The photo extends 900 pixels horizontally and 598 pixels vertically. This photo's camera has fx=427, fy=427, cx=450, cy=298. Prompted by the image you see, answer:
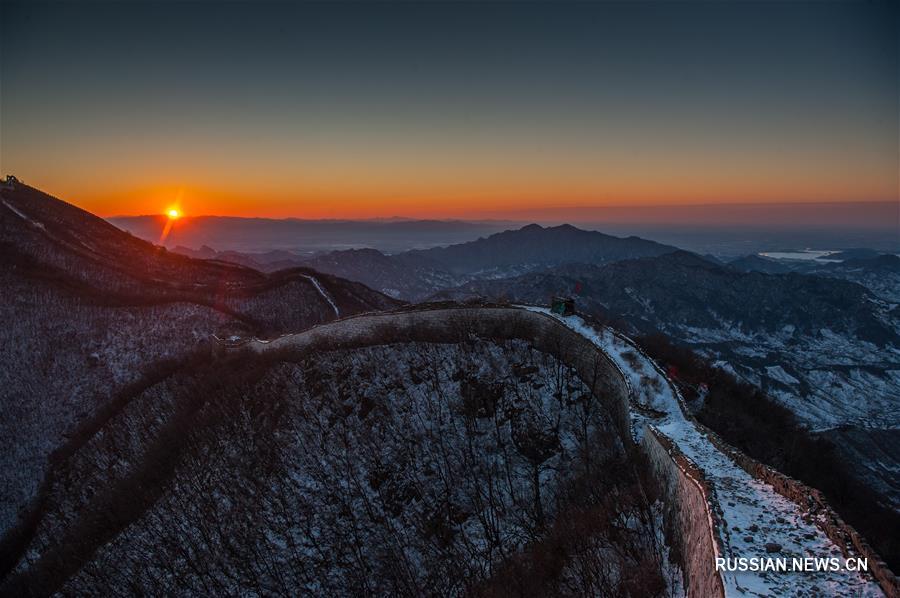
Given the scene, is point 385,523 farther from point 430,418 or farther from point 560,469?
point 560,469

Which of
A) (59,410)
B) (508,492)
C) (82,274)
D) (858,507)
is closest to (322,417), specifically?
(508,492)

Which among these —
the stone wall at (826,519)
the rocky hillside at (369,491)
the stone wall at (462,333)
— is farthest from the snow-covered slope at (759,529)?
the stone wall at (462,333)

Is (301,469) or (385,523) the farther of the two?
(301,469)

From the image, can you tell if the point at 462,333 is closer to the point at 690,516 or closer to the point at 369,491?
the point at 369,491

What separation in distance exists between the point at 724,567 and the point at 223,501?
77.0 ft

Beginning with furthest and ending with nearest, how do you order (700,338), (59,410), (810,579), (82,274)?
(700,338) → (82,274) → (59,410) → (810,579)

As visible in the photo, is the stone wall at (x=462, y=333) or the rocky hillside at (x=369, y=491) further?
the stone wall at (x=462, y=333)

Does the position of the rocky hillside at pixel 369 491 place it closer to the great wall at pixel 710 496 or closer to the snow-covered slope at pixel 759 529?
the great wall at pixel 710 496

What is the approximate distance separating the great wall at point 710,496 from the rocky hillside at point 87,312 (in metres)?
36.5

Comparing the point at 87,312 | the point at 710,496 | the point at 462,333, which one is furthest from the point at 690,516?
the point at 87,312

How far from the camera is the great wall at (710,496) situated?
909cm

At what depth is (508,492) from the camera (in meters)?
21.0

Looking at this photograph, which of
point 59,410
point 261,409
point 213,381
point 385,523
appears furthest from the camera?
point 59,410

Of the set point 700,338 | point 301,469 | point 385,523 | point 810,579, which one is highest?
point 810,579
